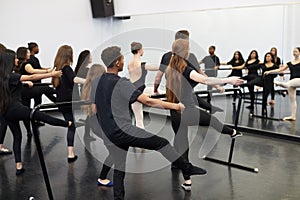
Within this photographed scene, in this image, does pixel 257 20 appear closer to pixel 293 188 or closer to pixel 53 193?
pixel 293 188

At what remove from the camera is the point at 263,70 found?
22.2 ft

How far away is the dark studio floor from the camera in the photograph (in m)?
3.55

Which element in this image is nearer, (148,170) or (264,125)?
(148,170)

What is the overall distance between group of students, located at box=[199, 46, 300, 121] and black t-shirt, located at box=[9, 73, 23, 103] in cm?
370

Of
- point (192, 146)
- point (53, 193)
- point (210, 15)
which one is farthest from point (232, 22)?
point (53, 193)

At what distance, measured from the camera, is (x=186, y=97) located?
3.66m

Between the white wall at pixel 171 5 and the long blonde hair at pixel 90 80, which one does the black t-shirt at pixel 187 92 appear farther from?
the white wall at pixel 171 5

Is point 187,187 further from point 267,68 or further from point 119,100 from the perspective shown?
point 267,68

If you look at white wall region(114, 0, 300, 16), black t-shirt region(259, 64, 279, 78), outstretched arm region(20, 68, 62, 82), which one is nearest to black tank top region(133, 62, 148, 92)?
outstretched arm region(20, 68, 62, 82)

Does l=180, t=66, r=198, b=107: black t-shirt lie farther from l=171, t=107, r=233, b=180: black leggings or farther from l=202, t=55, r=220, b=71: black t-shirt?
l=202, t=55, r=220, b=71: black t-shirt

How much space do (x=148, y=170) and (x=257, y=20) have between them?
11.9 feet

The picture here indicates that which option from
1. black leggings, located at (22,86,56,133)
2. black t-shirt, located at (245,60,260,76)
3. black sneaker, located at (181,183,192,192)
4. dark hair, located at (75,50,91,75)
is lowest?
black sneaker, located at (181,183,192,192)

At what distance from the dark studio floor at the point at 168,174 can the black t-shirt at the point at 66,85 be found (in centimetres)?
74

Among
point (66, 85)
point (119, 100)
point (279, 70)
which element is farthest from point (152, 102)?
point (279, 70)
